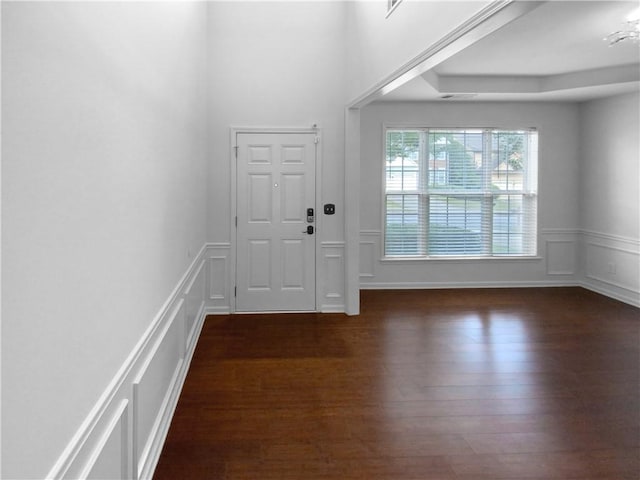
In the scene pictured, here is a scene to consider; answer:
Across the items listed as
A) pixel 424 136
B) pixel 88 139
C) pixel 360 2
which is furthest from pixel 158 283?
pixel 424 136

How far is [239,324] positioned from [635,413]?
359 centimetres

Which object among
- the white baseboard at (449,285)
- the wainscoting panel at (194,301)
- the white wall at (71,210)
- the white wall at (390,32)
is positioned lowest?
the white baseboard at (449,285)

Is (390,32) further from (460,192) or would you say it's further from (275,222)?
(460,192)

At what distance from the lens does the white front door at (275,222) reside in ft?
17.8

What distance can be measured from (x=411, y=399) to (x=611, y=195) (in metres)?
4.70

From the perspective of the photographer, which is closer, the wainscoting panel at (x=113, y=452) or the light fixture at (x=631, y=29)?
the wainscoting panel at (x=113, y=452)

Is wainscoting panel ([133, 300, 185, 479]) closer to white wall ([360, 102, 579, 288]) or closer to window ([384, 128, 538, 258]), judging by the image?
white wall ([360, 102, 579, 288])

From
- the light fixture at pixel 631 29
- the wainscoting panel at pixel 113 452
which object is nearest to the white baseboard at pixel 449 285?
the light fixture at pixel 631 29

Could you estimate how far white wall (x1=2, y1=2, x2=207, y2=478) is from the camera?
0.98 metres

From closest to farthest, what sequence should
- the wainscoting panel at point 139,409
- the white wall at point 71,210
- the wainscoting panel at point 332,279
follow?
1. the white wall at point 71,210
2. the wainscoting panel at point 139,409
3. the wainscoting panel at point 332,279

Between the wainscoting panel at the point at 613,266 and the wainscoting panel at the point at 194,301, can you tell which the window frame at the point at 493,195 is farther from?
the wainscoting panel at the point at 194,301

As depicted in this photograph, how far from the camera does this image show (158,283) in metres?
2.52

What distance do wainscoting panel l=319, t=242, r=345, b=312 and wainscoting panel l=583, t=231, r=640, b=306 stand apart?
3.66m

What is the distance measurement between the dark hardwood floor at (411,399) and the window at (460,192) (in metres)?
1.60
